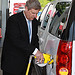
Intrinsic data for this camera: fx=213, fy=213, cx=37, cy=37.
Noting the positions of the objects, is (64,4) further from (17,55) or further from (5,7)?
(5,7)

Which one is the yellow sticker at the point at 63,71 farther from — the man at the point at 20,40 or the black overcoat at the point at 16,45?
the black overcoat at the point at 16,45

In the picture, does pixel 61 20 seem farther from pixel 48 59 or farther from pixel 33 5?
pixel 48 59

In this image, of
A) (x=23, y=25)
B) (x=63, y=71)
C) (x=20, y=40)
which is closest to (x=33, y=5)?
(x=23, y=25)

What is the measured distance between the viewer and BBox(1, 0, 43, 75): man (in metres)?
2.99

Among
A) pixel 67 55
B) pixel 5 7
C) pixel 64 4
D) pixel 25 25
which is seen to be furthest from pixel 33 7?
pixel 5 7

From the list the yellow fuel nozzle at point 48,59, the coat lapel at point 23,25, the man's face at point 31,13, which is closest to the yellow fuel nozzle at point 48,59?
the yellow fuel nozzle at point 48,59

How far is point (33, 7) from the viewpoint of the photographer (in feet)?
9.69

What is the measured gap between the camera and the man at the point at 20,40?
118 inches

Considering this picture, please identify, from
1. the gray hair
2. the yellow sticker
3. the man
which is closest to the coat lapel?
the man

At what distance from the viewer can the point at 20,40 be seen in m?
3.04

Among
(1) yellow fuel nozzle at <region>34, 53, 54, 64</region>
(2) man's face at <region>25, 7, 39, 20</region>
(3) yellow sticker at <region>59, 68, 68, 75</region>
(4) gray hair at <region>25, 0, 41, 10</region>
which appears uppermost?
(4) gray hair at <region>25, 0, 41, 10</region>

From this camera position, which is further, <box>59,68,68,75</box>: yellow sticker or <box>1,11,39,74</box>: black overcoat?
<box>1,11,39,74</box>: black overcoat

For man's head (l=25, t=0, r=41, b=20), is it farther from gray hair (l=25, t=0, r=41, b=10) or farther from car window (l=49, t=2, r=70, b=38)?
car window (l=49, t=2, r=70, b=38)

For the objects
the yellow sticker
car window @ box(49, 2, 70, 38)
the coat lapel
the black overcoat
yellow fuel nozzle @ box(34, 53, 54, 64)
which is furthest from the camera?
the coat lapel
